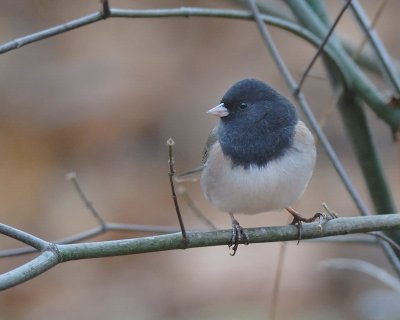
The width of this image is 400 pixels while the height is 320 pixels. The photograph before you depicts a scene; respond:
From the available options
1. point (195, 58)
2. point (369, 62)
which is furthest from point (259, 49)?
point (369, 62)

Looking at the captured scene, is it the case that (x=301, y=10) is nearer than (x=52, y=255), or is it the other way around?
(x=52, y=255)

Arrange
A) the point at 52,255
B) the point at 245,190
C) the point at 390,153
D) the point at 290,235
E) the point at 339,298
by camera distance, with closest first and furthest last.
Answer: the point at 52,255, the point at 290,235, the point at 245,190, the point at 339,298, the point at 390,153

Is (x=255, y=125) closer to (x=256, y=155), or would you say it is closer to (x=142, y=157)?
(x=256, y=155)

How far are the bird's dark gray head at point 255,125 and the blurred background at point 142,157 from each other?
2.15 meters

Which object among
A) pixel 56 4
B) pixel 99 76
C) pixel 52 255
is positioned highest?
pixel 56 4

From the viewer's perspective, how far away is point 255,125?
6.82ft

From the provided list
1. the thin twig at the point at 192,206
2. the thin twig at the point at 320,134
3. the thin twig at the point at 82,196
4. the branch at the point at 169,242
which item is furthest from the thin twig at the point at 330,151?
the thin twig at the point at 82,196

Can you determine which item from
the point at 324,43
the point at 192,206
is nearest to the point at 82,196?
the point at 192,206

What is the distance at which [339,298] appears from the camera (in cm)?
426

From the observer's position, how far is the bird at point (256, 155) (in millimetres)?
1974

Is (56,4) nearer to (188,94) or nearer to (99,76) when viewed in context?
(99,76)

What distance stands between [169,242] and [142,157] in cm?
341

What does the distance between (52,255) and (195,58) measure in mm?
3761

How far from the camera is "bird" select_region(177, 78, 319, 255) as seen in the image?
77.7 inches
